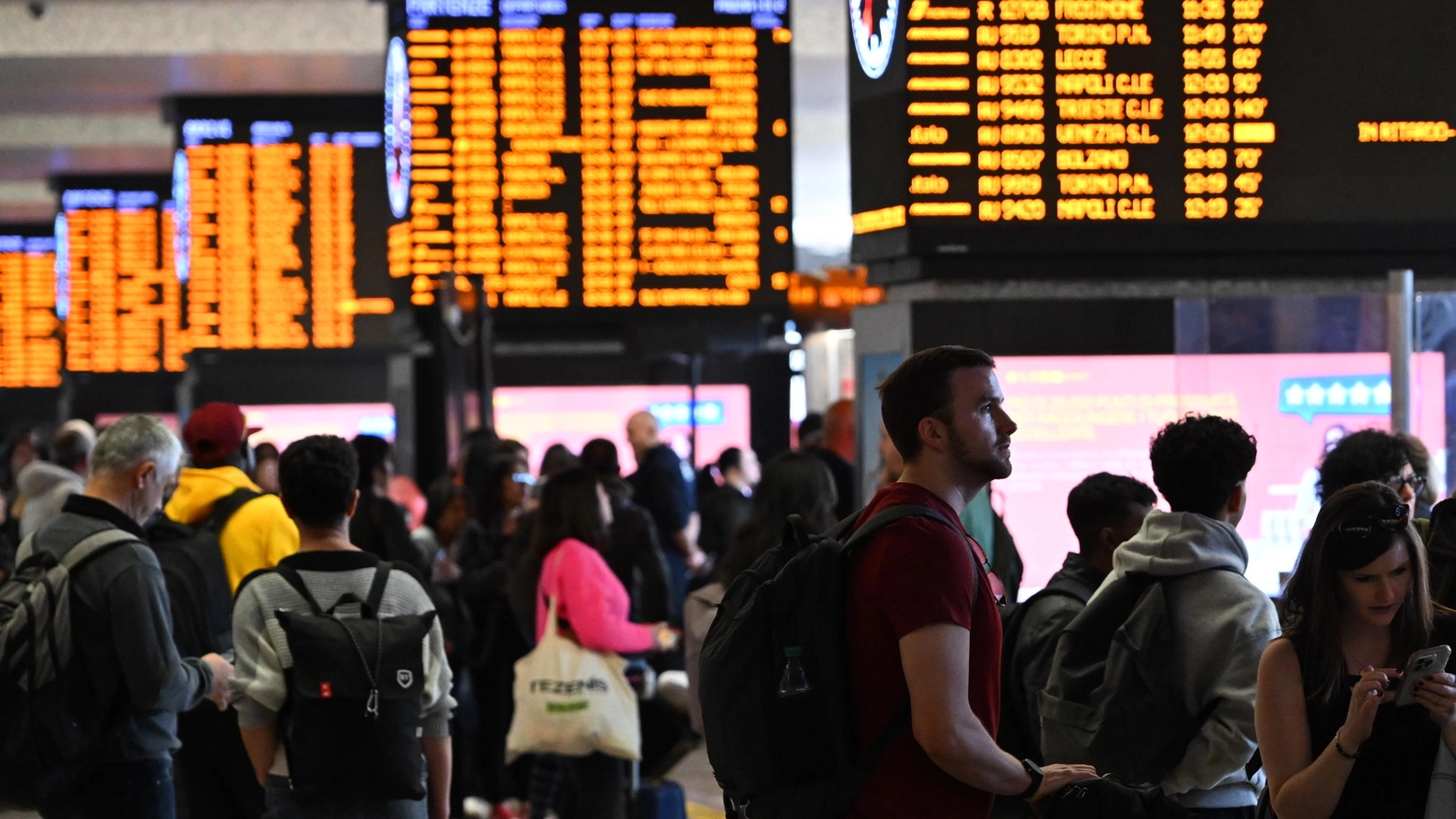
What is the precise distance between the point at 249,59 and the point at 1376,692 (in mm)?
10494

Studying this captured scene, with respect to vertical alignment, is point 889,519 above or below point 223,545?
above

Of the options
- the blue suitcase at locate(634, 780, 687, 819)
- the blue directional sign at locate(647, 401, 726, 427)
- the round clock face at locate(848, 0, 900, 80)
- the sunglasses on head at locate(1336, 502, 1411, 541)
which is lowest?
the blue suitcase at locate(634, 780, 687, 819)

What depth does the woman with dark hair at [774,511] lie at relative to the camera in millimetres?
4777

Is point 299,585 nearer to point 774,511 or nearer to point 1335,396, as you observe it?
point 774,511

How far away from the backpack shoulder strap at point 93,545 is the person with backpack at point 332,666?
0.39 metres

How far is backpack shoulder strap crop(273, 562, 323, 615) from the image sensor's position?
350 cm

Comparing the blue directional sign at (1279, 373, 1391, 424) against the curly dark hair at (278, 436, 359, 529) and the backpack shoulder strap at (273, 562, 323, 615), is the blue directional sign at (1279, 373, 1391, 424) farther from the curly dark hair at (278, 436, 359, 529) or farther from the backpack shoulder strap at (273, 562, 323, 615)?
the backpack shoulder strap at (273, 562, 323, 615)

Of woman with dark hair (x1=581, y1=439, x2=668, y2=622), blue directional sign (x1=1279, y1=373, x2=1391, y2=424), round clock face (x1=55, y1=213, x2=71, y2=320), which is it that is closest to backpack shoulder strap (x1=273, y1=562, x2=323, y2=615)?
woman with dark hair (x1=581, y1=439, x2=668, y2=622)

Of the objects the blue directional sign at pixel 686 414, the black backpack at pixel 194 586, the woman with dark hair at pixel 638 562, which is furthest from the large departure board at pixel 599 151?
the black backpack at pixel 194 586

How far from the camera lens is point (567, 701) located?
5434 mm

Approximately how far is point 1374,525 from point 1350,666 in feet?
0.76

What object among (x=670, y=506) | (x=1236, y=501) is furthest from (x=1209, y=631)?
(x=670, y=506)

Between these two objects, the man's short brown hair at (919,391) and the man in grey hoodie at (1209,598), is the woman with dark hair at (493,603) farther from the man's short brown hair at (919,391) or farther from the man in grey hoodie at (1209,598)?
the man's short brown hair at (919,391)

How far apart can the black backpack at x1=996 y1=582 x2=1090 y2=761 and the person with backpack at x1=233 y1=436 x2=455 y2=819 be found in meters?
1.19
